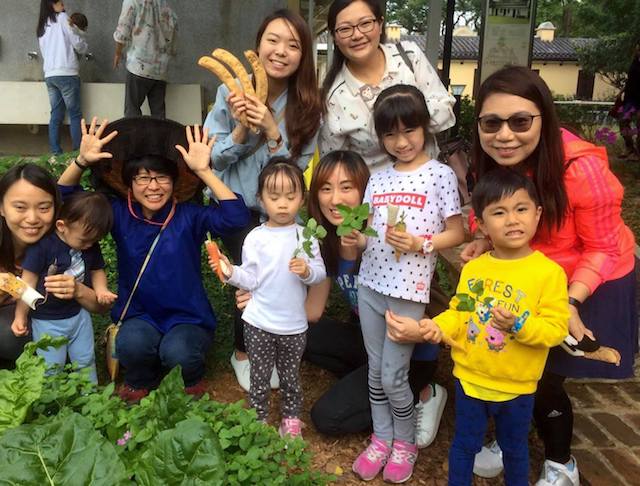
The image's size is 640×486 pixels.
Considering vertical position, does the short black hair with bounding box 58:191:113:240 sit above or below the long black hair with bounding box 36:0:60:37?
below

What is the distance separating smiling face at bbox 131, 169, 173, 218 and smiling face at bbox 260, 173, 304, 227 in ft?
1.92

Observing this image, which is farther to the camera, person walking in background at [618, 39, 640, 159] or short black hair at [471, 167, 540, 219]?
person walking in background at [618, 39, 640, 159]

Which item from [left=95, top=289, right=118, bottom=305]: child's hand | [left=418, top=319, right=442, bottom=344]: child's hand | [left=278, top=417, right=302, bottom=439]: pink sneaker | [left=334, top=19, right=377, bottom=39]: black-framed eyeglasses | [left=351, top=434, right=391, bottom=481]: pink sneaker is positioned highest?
[left=334, top=19, right=377, bottom=39]: black-framed eyeglasses

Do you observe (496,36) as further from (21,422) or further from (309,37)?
(21,422)

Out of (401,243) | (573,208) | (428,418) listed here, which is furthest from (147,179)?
(573,208)

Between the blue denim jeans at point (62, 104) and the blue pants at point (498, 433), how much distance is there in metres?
7.99

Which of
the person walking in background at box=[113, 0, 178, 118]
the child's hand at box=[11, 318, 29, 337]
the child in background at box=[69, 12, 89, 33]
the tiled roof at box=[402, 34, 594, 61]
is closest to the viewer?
the child's hand at box=[11, 318, 29, 337]

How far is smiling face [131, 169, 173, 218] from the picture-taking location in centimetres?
297

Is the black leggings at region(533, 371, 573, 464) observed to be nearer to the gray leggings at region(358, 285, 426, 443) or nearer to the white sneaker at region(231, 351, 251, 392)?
the gray leggings at region(358, 285, 426, 443)

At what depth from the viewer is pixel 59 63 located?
337 inches

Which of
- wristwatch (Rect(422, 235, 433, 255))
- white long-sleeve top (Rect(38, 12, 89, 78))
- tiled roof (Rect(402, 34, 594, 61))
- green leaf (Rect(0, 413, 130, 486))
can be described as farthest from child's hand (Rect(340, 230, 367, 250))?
tiled roof (Rect(402, 34, 594, 61))

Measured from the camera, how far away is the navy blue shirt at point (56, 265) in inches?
113

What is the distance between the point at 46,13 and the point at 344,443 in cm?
761

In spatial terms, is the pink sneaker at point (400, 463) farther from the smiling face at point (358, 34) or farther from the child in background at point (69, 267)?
the smiling face at point (358, 34)
